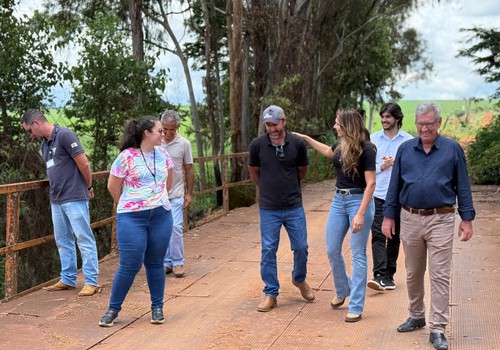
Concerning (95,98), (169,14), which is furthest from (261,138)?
(169,14)

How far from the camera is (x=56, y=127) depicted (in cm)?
764

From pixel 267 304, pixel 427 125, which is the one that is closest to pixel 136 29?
pixel 267 304

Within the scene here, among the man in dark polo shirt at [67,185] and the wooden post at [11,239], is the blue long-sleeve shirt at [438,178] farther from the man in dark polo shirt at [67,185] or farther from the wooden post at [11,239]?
the wooden post at [11,239]

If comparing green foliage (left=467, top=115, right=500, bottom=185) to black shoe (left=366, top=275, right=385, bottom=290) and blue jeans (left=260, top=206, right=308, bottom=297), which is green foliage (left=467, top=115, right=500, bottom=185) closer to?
black shoe (left=366, top=275, right=385, bottom=290)

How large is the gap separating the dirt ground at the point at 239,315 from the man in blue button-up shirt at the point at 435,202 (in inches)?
16.9

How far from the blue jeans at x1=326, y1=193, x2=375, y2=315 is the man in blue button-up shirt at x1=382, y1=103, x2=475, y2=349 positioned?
0.68 m

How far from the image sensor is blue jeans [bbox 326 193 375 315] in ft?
21.6

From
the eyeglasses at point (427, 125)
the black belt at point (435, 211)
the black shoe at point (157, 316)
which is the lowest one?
the black shoe at point (157, 316)

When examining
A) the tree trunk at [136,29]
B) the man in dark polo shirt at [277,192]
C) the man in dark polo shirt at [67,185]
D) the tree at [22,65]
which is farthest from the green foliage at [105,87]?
the man in dark polo shirt at [277,192]

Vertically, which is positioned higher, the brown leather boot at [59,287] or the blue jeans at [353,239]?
the blue jeans at [353,239]

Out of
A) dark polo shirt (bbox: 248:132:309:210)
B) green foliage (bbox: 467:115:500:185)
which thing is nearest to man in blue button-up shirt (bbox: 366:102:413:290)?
dark polo shirt (bbox: 248:132:309:210)

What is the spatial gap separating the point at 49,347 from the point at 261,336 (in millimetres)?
1634

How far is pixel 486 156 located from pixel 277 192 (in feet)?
52.0

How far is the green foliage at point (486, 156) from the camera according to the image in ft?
69.4
